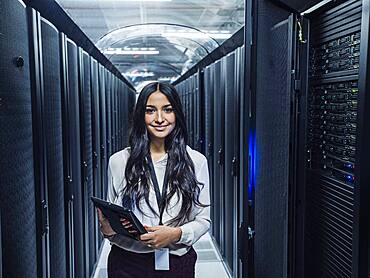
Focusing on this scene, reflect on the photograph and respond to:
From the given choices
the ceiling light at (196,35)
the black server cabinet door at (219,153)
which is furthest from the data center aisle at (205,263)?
the ceiling light at (196,35)

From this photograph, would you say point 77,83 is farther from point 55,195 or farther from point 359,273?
point 359,273

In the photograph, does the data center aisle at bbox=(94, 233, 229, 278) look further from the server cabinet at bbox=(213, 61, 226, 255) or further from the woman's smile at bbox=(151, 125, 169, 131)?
the woman's smile at bbox=(151, 125, 169, 131)

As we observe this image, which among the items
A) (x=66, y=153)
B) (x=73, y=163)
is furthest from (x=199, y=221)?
(x=73, y=163)

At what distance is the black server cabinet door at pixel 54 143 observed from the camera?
2.22 meters

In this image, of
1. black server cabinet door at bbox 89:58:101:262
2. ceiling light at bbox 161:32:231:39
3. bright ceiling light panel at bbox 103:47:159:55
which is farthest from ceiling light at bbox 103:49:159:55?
black server cabinet door at bbox 89:58:101:262

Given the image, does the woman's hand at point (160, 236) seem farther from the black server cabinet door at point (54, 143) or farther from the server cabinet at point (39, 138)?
the black server cabinet door at point (54, 143)

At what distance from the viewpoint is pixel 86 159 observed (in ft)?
11.7

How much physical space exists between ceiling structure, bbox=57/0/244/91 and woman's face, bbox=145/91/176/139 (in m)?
2.86

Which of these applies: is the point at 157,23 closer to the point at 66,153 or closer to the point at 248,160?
the point at 66,153

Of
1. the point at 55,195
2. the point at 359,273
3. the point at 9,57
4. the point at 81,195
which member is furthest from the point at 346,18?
the point at 81,195

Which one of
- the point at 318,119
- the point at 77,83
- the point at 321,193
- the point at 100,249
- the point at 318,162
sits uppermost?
the point at 77,83

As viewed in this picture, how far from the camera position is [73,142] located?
2.98 metres

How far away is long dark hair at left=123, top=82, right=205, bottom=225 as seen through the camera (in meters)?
1.95

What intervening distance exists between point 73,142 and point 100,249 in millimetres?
2104
